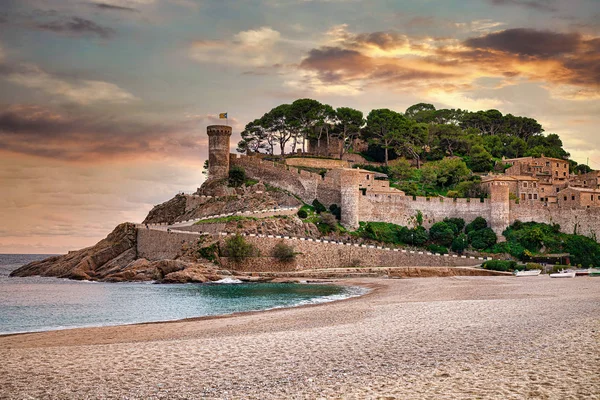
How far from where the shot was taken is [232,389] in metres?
9.97

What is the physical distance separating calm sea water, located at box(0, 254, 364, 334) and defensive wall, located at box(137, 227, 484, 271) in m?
5.86

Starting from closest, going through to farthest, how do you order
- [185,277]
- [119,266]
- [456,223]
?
[185,277]
[119,266]
[456,223]

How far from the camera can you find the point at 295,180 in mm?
63844

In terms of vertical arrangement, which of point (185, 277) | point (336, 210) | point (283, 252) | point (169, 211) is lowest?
point (185, 277)

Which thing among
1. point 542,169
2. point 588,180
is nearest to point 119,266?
point 542,169

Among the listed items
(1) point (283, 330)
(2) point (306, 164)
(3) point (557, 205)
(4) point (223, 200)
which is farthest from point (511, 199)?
(1) point (283, 330)

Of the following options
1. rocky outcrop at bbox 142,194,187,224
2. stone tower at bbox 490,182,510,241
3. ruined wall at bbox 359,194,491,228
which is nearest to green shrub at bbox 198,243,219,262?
rocky outcrop at bbox 142,194,187,224

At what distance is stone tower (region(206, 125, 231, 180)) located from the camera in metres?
67.2

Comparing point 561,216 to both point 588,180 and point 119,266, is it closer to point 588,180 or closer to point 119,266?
point 588,180

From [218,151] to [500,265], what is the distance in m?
33.2

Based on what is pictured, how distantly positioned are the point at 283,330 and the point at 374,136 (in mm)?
66788

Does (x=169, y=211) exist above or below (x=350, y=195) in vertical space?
below

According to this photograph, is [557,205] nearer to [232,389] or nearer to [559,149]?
[559,149]

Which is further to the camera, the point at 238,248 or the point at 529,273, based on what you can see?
the point at 238,248
